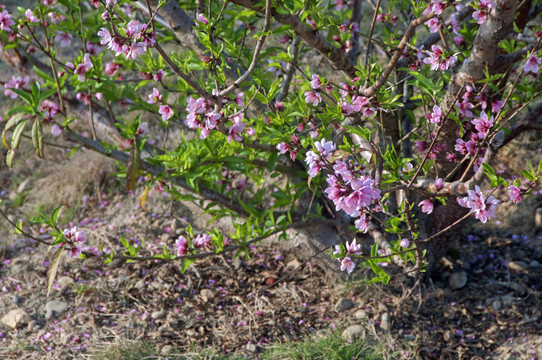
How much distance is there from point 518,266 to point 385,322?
0.97m

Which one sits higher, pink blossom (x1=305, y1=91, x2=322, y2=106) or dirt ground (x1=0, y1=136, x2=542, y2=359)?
pink blossom (x1=305, y1=91, x2=322, y2=106)

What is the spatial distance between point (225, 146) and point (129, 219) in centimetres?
177

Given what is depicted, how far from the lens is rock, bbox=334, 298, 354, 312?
9.64ft

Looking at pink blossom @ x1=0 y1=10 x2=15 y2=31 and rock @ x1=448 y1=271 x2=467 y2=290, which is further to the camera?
rock @ x1=448 y1=271 x2=467 y2=290

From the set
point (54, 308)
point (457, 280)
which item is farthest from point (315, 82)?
point (54, 308)

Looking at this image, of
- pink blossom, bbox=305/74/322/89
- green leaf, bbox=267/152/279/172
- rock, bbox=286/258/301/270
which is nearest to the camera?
pink blossom, bbox=305/74/322/89

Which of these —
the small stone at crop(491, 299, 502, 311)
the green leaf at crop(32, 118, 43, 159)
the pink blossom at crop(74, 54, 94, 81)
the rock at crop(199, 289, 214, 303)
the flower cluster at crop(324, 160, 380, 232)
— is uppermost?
the pink blossom at crop(74, 54, 94, 81)

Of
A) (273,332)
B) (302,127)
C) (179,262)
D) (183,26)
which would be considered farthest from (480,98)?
(179,262)

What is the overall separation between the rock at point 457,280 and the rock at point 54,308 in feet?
7.56

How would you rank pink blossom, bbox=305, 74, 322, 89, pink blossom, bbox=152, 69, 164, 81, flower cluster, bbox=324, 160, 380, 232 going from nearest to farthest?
flower cluster, bbox=324, 160, 380, 232, pink blossom, bbox=305, 74, 322, 89, pink blossom, bbox=152, 69, 164, 81

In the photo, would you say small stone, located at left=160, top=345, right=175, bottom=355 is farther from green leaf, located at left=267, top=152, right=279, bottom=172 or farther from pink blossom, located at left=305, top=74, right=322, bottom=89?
pink blossom, located at left=305, top=74, right=322, bottom=89

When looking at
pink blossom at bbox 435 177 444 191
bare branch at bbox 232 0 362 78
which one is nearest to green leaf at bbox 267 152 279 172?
bare branch at bbox 232 0 362 78

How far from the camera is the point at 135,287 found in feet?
10.5

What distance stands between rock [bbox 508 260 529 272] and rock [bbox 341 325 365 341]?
1076 millimetres
